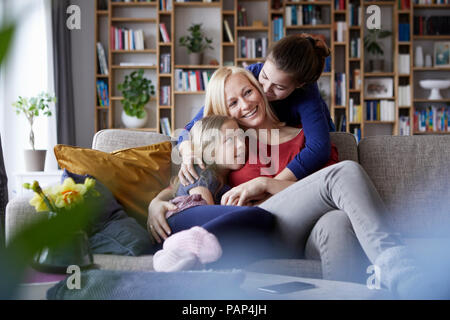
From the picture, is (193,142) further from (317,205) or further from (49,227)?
(49,227)

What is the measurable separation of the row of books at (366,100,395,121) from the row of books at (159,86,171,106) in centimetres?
213

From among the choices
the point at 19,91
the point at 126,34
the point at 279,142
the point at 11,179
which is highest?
the point at 126,34

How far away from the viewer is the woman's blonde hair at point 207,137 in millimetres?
1739

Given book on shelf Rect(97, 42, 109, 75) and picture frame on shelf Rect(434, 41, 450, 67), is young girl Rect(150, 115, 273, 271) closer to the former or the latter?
book on shelf Rect(97, 42, 109, 75)

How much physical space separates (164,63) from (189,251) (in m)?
4.14

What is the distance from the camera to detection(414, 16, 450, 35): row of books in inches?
200

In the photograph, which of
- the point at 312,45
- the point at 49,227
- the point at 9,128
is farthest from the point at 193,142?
the point at 9,128

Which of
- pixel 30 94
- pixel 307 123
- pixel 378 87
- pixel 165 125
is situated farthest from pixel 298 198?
pixel 378 87

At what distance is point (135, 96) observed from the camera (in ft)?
15.6

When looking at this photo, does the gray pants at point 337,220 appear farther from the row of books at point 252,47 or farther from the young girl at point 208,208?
the row of books at point 252,47

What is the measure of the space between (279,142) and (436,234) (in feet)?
2.40

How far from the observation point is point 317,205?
1.41 metres

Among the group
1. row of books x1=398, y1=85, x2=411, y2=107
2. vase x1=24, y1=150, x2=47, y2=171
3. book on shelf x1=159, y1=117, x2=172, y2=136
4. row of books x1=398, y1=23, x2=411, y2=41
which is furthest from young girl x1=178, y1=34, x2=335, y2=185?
row of books x1=398, y1=23, x2=411, y2=41

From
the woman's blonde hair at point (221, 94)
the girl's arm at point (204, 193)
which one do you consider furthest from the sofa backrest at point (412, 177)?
the girl's arm at point (204, 193)
